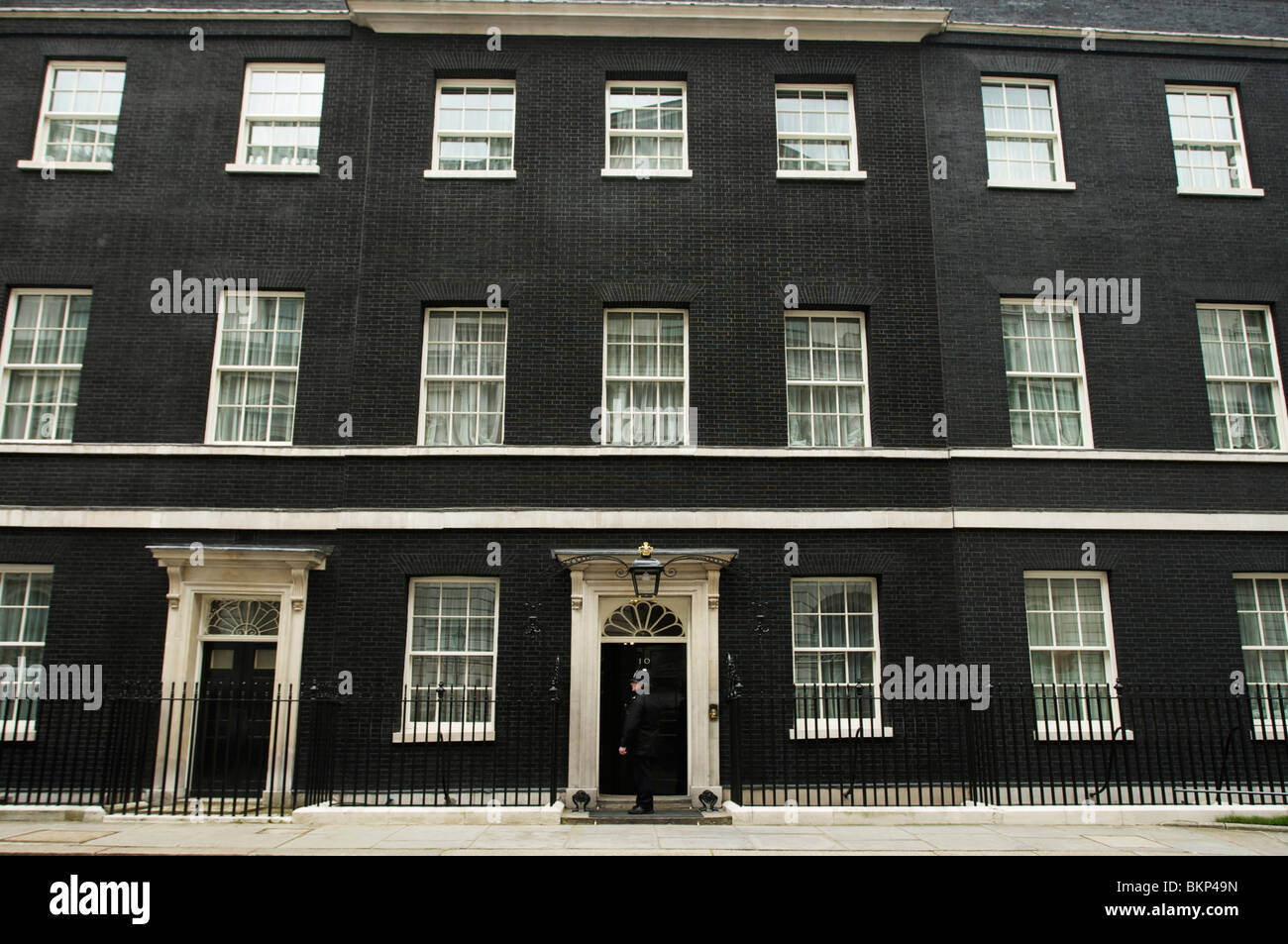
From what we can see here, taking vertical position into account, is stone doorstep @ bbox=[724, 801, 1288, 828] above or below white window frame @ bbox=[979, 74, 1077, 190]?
below

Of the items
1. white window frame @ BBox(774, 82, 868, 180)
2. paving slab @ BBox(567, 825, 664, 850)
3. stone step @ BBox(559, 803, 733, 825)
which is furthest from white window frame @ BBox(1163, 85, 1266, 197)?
paving slab @ BBox(567, 825, 664, 850)

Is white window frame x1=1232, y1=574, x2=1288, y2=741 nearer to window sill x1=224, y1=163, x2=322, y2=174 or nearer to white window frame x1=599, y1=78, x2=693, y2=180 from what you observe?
white window frame x1=599, y1=78, x2=693, y2=180

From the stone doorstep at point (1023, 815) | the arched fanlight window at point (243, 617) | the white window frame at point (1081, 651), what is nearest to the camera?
the stone doorstep at point (1023, 815)

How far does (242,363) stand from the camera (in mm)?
13773

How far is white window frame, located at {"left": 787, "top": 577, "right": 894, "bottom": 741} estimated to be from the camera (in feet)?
40.3

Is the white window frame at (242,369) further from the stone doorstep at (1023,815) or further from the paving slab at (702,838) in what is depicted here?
the stone doorstep at (1023,815)

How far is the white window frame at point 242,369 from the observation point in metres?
13.5

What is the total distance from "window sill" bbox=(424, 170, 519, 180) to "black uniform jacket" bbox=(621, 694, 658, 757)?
840cm

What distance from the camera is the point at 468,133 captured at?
14.4m

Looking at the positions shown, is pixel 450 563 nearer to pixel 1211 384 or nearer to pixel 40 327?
pixel 40 327

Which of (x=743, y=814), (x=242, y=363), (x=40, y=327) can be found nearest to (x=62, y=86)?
(x=40, y=327)
